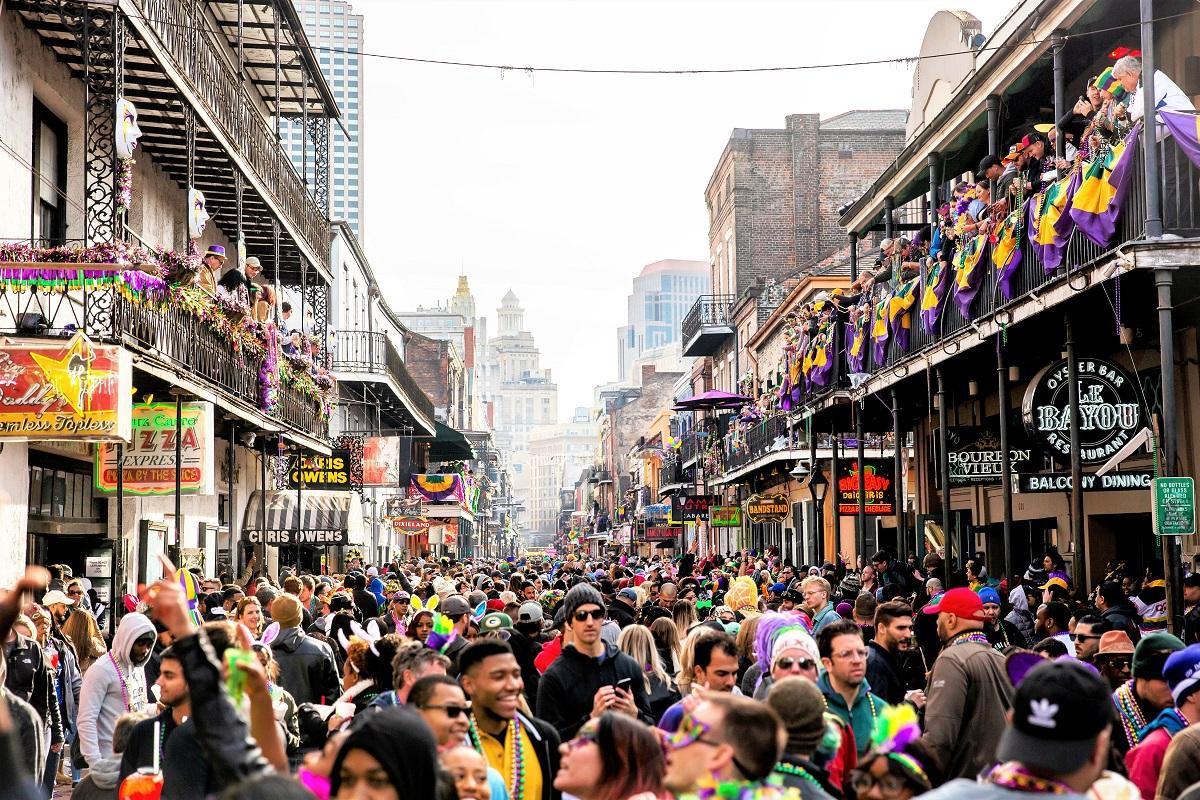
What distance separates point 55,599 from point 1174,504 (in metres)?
9.70

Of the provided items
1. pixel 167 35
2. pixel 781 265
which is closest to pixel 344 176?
pixel 781 265

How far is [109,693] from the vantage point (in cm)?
904

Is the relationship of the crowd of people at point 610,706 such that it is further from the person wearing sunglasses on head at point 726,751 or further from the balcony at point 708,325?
the balcony at point 708,325

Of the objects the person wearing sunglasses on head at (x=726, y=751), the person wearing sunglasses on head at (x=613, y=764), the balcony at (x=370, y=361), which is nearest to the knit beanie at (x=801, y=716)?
the person wearing sunglasses on head at (x=613, y=764)

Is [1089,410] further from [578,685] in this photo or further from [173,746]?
[173,746]

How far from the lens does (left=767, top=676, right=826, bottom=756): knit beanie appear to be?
5.05m

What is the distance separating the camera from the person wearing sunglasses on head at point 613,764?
4723 mm

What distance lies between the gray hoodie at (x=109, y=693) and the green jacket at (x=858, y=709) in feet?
14.4

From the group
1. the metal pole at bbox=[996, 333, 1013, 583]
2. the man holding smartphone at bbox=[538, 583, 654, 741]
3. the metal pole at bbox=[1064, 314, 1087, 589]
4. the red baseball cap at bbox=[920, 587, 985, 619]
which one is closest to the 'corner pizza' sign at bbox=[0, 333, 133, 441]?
the man holding smartphone at bbox=[538, 583, 654, 741]

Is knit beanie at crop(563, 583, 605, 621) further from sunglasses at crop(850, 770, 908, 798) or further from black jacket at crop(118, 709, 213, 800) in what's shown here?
sunglasses at crop(850, 770, 908, 798)

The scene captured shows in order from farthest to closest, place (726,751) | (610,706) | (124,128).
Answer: (124,128)
(610,706)
(726,751)

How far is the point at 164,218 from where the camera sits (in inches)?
917

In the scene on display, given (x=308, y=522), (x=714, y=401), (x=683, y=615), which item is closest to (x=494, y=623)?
(x=683, y=615)

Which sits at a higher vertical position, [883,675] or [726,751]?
[726,751]
